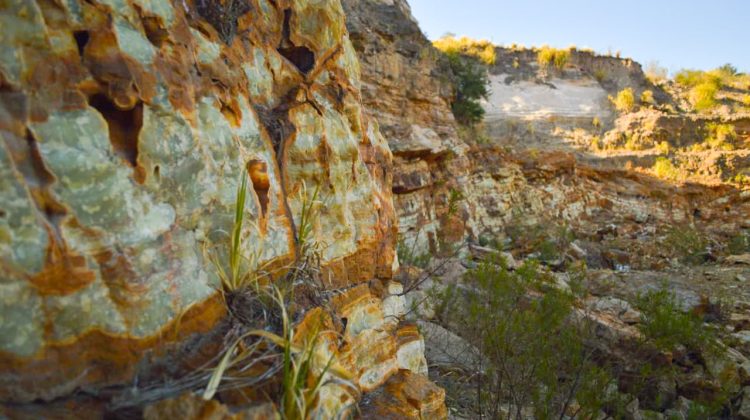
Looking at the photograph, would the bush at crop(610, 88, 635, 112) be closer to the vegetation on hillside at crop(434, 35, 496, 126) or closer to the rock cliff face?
the rock cliff face

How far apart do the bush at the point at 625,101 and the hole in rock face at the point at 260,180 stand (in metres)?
15.4

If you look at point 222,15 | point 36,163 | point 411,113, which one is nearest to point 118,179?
point 36,163

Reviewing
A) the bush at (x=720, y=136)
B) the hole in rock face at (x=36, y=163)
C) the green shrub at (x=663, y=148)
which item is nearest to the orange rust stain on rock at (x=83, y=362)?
the hole in rock face at (x=36, y=163)

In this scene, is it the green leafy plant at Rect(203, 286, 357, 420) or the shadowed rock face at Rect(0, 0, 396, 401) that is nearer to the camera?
the shadowed rock face at Rect(0, 0, 396, 401)

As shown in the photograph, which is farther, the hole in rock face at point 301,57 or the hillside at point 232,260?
the hole in rock face at point 301,57

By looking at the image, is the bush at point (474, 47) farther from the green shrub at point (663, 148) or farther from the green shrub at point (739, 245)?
the green shrub at point (739, 245)

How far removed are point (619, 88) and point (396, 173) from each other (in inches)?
466

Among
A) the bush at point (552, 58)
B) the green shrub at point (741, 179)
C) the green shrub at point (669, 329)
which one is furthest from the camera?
the bush at point (552, 58)

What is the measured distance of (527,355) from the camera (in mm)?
3135

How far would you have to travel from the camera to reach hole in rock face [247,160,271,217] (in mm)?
1627

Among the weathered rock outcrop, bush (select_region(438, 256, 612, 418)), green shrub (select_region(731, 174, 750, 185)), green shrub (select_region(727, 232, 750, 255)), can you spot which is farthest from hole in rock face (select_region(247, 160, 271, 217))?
green shrub (select_region(731, 174, 750, 185))

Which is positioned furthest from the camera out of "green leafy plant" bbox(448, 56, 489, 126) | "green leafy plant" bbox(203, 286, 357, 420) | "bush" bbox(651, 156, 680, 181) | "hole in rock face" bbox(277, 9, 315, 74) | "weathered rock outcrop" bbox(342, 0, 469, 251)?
"green leafy plant" bbox(448, 56, 489, 126)

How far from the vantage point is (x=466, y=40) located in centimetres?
1559

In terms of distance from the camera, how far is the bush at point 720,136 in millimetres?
11898
